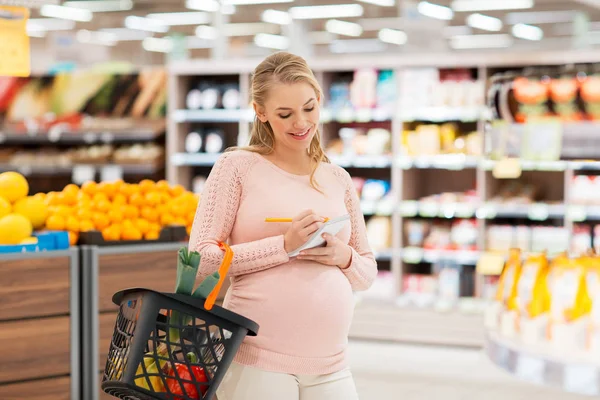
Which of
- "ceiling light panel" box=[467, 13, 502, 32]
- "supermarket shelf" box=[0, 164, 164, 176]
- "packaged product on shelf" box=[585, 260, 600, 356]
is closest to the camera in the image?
"packaged product on shelf" box=[585, 260, 600, 356]

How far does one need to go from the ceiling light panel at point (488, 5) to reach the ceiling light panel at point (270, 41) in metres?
5.25

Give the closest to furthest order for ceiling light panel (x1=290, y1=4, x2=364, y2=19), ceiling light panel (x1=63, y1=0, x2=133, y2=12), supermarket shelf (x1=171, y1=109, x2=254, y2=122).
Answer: supermarket shelf (x1=171, y1=109, x2=254, y2=122) < ceiling light panel (x1=290, y1=4, x2=364, y2=19) < ceiling light panel (x1=63, y1=0, x2=133, y2=12)

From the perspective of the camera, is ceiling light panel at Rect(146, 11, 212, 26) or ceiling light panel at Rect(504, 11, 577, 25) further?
ceiling light panel at Rect(146, 11, 212, 26)

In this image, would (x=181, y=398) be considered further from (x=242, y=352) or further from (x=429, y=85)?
(x=429, y=85)

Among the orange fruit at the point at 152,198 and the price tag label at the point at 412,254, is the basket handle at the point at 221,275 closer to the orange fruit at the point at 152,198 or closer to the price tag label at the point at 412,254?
the orange fruit at the point at 152,198

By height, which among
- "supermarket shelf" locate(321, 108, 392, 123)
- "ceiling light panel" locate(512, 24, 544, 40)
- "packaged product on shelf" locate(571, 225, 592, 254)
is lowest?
"packaged product on shelf" locate(571, 225, 592, 254)

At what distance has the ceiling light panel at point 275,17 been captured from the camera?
15945mm

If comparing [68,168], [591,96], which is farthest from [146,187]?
[68,168]

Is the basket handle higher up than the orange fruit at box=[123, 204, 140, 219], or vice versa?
the basket handle

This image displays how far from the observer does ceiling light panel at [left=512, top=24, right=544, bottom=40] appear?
18.0m

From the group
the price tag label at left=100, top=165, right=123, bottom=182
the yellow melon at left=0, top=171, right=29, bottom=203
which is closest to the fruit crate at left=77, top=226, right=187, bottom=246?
the yellow melon at left=0, top=171, right=29, bottom=203

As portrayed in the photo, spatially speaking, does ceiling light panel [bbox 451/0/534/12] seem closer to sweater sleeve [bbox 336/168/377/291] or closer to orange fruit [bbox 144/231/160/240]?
orange fruit [bbox 144/231/160/240]

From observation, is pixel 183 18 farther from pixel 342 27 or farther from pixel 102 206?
pixel 102 206

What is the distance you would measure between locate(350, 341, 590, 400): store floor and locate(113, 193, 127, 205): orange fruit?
6.03ft
